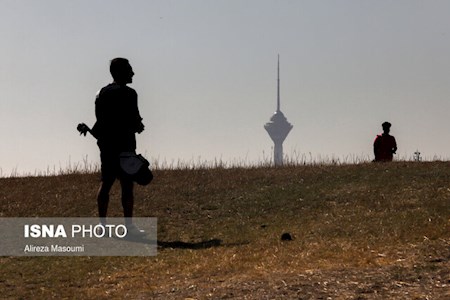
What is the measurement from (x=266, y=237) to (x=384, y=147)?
8.43 metres

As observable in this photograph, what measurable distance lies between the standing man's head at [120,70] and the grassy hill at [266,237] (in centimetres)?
244

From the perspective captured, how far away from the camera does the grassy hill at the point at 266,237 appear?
7520 millimetres

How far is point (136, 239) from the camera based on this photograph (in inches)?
417

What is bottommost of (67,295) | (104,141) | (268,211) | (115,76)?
(67,295)

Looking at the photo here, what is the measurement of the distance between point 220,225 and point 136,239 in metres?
1.58

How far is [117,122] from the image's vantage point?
411 inches

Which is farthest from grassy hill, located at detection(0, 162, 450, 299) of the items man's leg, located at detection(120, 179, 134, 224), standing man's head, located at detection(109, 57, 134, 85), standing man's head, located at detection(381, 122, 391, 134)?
standing man's head, located at detection(109, 57, 134, 85)

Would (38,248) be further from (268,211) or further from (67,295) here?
(268,211)

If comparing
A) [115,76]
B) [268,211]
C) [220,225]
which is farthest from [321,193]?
[115,76]

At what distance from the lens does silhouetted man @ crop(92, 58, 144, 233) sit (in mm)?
10328

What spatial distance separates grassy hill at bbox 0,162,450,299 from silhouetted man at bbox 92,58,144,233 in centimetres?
128

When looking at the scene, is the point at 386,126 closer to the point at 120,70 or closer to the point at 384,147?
the point at 384,147

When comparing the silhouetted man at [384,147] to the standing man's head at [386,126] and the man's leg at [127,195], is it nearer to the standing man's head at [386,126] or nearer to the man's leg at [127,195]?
the standing man's head at [386,126]

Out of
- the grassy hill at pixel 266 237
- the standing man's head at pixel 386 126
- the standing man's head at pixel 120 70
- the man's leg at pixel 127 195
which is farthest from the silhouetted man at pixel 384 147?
the standing man's head at pixel 120 70
